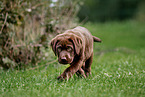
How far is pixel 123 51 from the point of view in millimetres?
9008

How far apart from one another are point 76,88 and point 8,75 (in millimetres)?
1916

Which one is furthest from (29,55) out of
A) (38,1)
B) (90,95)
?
(90,95)

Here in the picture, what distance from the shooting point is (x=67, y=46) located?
345cm

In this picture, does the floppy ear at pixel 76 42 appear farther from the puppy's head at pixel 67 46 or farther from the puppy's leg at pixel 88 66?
the puppy's leg at pixel 88 66

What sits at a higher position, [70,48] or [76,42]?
[76,42]

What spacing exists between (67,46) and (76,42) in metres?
0.17

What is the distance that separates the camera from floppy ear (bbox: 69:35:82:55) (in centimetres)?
344

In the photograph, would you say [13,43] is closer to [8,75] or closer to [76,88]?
[8,75]

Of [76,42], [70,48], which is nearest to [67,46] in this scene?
[70,48]

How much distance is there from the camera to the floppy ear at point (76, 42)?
11.3 feet

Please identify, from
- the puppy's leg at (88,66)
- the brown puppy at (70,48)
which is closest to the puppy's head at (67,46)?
the brown puppy at (70,48)

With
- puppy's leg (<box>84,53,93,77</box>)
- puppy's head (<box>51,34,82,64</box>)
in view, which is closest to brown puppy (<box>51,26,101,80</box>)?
puppy's head (<box>51,34,82,64</box>)

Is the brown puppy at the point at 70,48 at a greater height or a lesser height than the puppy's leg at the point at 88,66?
greater

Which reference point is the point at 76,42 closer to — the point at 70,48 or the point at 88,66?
the point at 70,48
